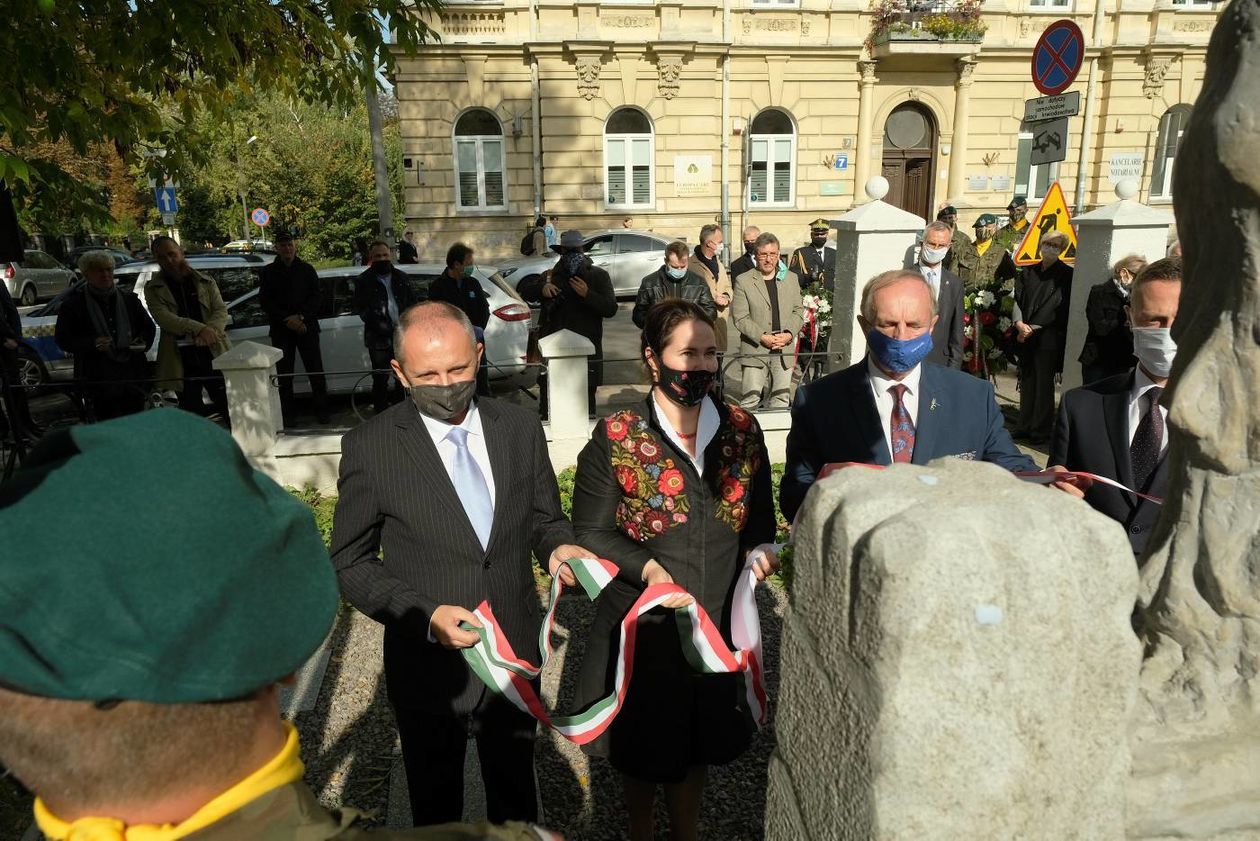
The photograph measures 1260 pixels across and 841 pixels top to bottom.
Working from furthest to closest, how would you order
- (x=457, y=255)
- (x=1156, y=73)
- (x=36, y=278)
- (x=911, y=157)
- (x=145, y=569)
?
(x=911, y=157) < (x=1156, y=73) < (x=36, y=278) < (x=457, y=255) < (x=145, y=569)

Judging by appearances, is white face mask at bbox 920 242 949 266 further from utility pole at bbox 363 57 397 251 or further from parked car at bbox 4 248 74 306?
parked car at bbox 4 248 74 306

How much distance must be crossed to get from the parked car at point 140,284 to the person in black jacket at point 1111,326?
9.34m

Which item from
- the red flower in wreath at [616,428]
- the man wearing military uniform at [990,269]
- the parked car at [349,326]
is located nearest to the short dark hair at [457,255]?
the parked car at [349,326]

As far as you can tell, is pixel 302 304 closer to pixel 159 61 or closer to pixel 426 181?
pixel 159 61

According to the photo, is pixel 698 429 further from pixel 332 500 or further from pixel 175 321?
pixel 175 321

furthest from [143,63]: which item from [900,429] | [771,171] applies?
[771,171]

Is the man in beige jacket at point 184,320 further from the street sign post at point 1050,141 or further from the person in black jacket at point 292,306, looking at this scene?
the street sign post at point 1050,141

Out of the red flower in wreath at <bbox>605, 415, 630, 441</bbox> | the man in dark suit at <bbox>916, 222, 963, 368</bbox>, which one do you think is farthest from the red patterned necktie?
the man in dark suit at <bbox>916, 222, 963, 368</bbox>

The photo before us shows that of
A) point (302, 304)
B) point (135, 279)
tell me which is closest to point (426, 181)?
point (135, 279)

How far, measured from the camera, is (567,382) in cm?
697

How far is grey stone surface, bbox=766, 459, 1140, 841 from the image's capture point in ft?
3.68

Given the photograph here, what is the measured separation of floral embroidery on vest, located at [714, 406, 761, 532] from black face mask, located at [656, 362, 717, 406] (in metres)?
0.16

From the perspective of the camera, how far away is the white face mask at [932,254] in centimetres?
760

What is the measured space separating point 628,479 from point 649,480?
0.24ft
